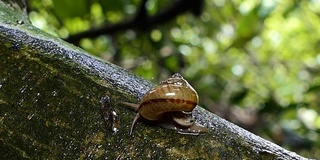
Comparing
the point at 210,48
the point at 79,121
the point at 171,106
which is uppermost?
the point at 210,48

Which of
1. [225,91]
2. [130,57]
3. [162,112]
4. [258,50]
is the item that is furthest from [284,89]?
[162,112]

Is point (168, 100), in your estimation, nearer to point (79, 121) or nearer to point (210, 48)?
point (79, 121)

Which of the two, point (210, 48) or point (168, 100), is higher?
point (210, 48)

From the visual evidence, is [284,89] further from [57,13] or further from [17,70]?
[17,70]

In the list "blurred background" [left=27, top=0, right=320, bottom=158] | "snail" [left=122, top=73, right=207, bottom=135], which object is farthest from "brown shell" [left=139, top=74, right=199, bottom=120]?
"blurred background" [left=27, top=0, right=320, bottom=158]

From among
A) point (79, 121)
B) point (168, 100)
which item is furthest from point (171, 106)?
point (79, 121)

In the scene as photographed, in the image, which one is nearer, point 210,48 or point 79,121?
point 79,121

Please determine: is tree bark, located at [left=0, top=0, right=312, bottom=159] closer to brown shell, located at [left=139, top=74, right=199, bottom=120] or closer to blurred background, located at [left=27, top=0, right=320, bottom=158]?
brown shell, located at [left=139, top=74, right=199, bottom=120]
